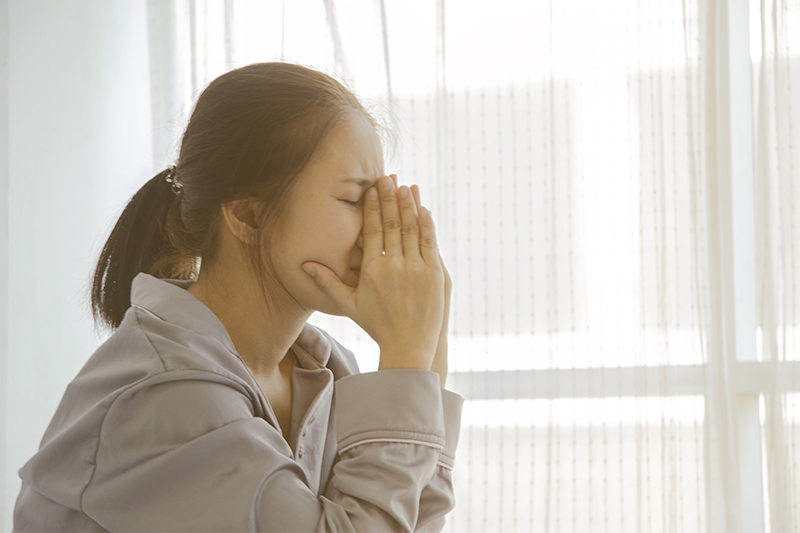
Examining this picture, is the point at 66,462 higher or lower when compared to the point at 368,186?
lower

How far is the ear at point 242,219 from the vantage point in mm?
812

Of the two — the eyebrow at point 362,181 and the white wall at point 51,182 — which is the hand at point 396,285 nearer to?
the eyebrow at point 362,181

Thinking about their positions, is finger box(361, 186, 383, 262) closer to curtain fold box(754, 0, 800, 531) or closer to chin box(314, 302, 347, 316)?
chin box(314, 302, 347, 316)

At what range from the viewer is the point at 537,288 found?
2201 mm

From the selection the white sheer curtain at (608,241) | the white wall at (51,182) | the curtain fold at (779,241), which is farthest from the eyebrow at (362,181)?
the curtain fold at (779,241)

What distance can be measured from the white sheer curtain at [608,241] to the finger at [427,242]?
1391mm

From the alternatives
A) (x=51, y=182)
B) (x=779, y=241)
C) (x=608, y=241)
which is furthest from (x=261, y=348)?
→ (x=779, y=241)

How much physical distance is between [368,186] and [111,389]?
40 centimetres

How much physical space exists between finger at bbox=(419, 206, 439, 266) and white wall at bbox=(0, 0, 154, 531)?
1.20m

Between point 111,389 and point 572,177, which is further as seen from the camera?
point 572,177

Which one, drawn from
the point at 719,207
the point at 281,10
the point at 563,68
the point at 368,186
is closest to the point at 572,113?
the point at 563,68

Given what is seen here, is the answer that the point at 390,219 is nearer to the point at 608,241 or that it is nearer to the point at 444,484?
the point at 444,484

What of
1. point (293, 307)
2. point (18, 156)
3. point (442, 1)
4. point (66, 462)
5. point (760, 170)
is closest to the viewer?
point (66, 462)

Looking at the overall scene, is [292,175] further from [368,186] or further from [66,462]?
[66,462]
